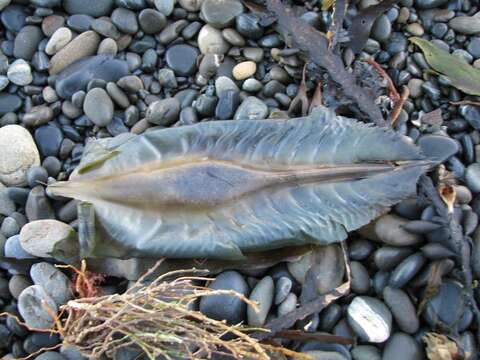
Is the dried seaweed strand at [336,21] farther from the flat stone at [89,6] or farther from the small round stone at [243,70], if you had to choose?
the flat stone at [89,6]

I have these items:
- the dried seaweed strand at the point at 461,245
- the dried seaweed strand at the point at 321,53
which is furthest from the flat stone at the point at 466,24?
the dried seaweed strand at the point at 461,245

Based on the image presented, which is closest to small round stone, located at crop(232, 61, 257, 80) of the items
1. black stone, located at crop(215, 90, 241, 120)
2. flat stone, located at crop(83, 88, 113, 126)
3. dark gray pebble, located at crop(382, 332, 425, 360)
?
black stone, located at crop(215, 90, 241, 120)

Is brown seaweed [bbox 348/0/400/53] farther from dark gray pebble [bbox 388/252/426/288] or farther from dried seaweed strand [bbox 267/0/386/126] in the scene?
dark gray pebble [bbox 388/252/426/288]

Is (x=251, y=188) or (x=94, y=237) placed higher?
(x=251, y=188)

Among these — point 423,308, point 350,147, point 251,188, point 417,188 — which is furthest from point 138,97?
point 423,308

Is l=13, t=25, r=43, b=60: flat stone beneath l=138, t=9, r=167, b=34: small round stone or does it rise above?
beneath

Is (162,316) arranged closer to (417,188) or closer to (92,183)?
(92,183)

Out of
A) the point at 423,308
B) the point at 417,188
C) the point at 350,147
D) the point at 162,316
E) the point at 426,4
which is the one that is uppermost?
the point at 426,4
